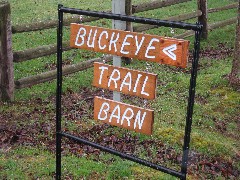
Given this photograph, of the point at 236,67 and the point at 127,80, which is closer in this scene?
the point at 127,80

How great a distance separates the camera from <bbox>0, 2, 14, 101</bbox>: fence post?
23.0 feet

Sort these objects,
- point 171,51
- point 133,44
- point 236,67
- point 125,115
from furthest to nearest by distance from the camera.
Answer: point 236,67
point 125,115
point 133,44
point 171,51

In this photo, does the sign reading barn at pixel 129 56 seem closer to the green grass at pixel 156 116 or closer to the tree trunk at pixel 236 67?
A: the green grass at pixel 156 116

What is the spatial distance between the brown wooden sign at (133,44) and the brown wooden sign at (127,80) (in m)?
0.15

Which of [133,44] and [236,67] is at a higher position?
[133,44]

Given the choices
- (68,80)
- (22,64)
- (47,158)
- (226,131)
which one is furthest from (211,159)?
(22,64)

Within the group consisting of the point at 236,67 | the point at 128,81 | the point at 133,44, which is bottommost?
the point at 236,67

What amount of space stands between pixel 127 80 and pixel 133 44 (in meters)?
0.34

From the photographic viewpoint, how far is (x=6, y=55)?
23.3ft

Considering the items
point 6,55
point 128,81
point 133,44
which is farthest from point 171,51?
point 6,55

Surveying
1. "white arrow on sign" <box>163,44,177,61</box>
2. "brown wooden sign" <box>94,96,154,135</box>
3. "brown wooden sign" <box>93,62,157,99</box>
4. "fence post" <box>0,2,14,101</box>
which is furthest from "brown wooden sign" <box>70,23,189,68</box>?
"fence post" <box>0,2,14,101</box>

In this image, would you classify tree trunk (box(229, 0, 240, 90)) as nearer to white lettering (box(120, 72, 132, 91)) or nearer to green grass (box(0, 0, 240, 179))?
green grass (box(0, 0, 240, 179))

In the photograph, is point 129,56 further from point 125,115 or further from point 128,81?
point 125,115

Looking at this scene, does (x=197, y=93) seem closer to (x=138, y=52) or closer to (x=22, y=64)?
(x=22, y=64)
